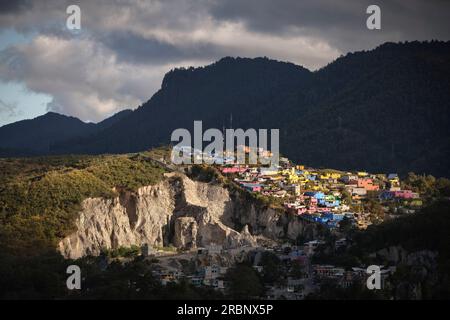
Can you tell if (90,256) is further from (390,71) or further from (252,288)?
(390,71)

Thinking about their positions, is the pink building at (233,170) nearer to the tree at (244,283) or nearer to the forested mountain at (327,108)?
the forested mountain at (327,108)

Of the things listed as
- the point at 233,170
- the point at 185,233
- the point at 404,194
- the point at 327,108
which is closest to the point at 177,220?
the point at 185,233

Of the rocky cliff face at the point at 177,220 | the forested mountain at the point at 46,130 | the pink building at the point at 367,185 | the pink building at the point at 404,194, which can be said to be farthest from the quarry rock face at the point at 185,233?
the forested mountain at the point at 46,130

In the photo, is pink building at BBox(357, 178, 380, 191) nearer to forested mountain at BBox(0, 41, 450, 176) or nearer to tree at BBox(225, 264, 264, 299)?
forested mountain at BBox(0, 41, 450, 176)

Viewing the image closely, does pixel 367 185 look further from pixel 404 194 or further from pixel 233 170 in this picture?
pixel 233 170

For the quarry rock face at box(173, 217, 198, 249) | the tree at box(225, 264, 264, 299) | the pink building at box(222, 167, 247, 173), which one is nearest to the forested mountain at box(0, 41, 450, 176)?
the pink building at box(222, 167, 247, 173)
